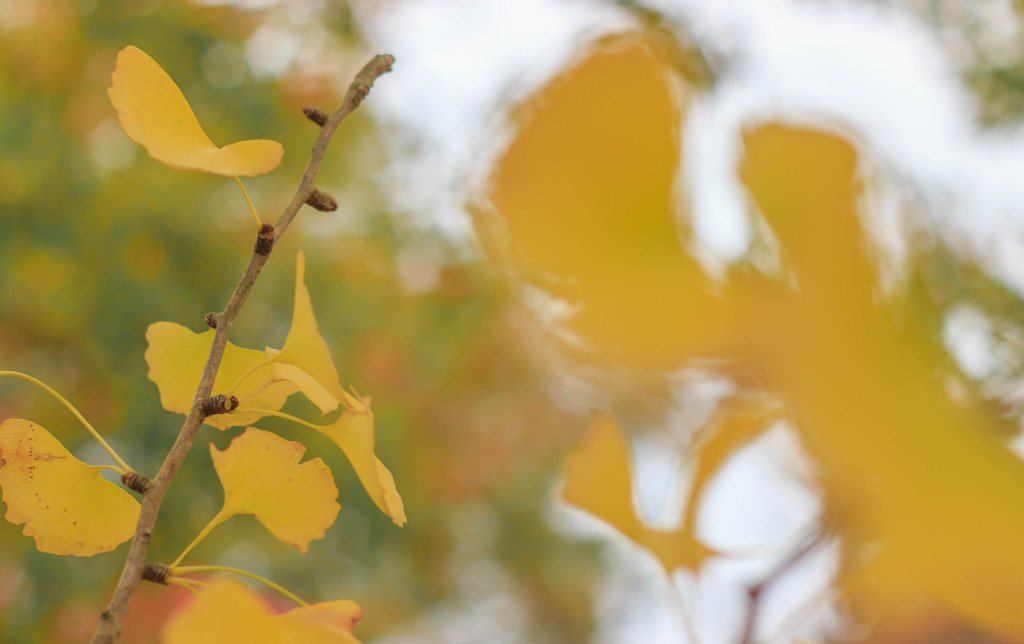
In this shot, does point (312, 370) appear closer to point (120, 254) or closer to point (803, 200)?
point (803, 200)

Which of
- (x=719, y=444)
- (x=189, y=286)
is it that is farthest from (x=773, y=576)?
(x=189, y=286)

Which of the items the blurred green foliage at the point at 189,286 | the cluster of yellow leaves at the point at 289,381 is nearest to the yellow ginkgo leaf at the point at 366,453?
the cluster of yellow leaves at the point at 289,381

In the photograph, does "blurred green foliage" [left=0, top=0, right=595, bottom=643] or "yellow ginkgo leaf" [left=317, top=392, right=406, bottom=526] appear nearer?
"yellow ginkgo leaf" [left=317, top=392, right=406, bottom=526]

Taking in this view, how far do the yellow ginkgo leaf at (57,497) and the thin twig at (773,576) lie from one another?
8 cm

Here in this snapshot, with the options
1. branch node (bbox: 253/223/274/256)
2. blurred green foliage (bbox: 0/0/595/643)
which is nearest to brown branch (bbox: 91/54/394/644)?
branch node (bbox: 253/223/274/256)

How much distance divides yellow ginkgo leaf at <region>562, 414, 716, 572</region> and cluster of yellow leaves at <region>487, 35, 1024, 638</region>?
0.14 ft

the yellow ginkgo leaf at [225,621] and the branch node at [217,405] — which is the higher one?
the yellow ginkgo leaf at [225,621]

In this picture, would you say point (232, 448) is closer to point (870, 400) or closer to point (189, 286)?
point (870, 400)

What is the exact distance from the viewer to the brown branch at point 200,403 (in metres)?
0.08

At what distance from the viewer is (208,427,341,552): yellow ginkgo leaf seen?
102 millimetres

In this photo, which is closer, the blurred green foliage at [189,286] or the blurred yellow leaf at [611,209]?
the blurred yellow leaf at [611,209]

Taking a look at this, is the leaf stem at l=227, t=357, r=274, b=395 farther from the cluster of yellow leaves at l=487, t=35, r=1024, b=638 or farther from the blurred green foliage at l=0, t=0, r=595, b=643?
the blurred green foliage at l=0, t=0, r=595, b=643

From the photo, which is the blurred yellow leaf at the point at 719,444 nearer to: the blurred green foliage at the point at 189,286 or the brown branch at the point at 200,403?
the brown branch at the point at 200,403

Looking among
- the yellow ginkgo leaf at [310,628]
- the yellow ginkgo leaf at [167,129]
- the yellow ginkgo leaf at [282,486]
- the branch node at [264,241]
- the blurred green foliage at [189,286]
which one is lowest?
the blurred green foliage at [189,286]
